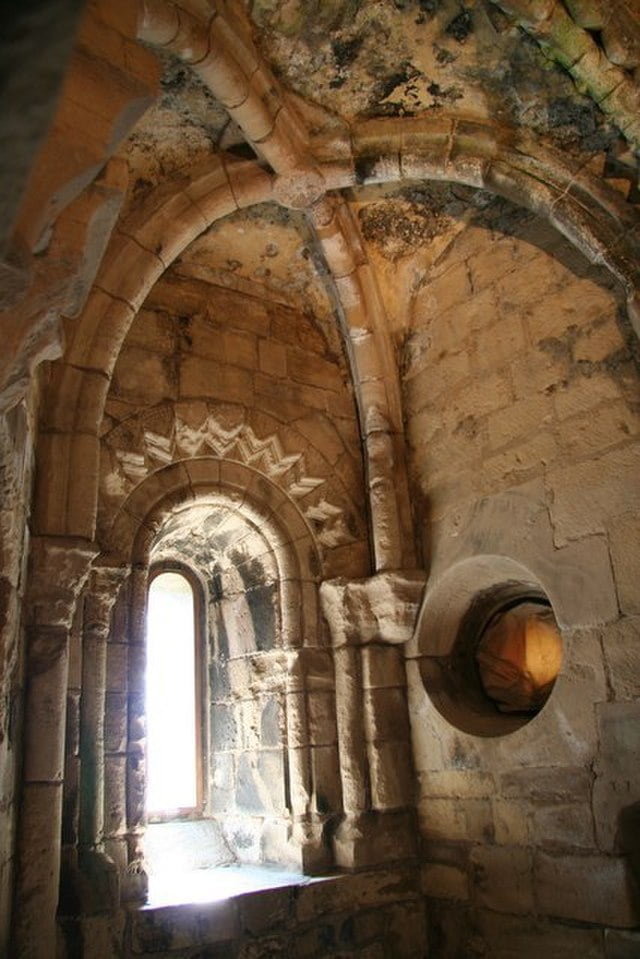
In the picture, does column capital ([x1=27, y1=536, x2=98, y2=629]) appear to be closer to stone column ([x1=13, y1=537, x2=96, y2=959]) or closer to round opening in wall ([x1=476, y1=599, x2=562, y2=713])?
stone column ([x1=13, y1=537, x2=96, y2=959])

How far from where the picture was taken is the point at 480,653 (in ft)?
13.9

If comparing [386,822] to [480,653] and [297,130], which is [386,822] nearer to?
[480,653]

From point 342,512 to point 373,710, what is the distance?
109cm

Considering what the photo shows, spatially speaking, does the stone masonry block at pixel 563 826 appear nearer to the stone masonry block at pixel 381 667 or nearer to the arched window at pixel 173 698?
the stone masonry block at pixel 381 667

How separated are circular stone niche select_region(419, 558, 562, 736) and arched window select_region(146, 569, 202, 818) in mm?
1397

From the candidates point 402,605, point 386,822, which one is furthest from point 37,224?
point 386,822

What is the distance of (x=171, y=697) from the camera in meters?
4.42

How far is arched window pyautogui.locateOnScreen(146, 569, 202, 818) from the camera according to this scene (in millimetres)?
4254

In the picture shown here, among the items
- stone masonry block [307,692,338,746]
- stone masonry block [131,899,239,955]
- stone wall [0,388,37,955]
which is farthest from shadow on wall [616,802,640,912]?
stone wall [0,388,37,955]

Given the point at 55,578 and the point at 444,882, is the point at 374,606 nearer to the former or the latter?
the point at 444,882

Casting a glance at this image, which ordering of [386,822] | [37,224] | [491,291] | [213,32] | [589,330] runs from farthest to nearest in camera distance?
[491,291] < [386,822] < [589,330] < [213,32] < [37,224]

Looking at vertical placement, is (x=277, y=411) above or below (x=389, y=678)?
above

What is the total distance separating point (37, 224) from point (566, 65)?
258 cm

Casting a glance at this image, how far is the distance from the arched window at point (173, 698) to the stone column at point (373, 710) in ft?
3.05
